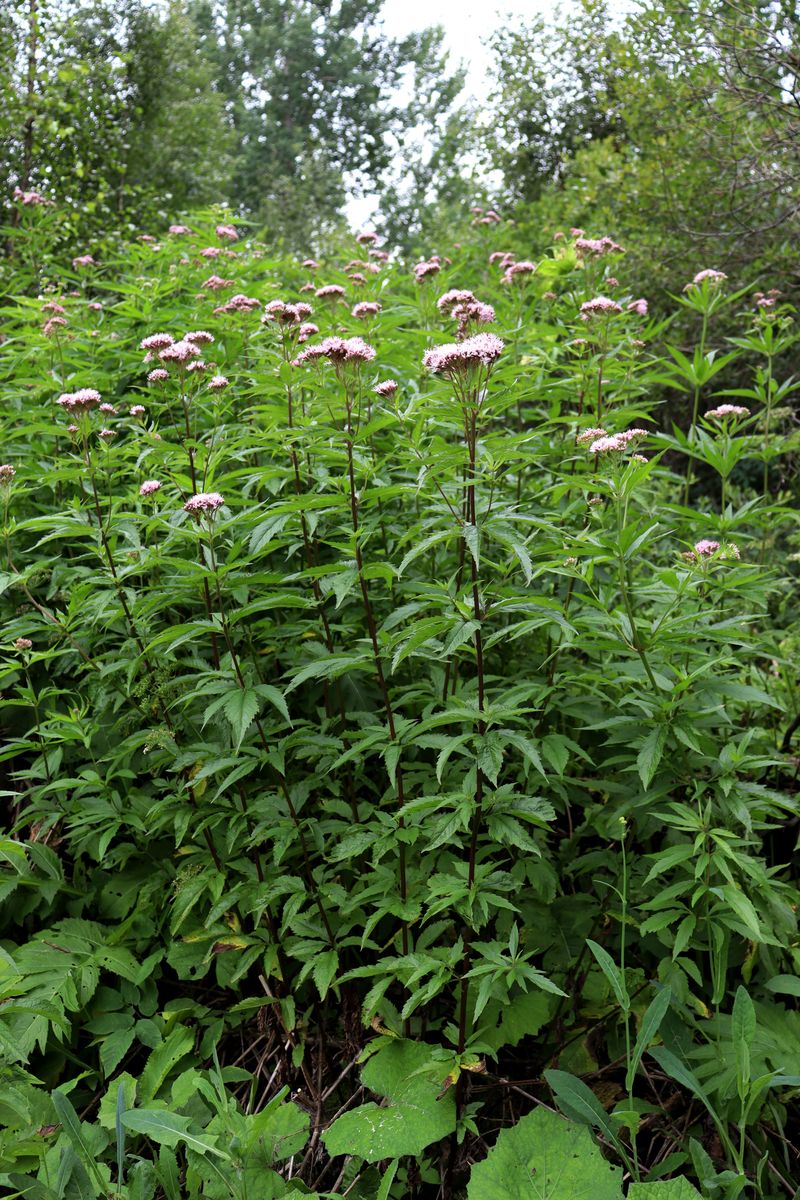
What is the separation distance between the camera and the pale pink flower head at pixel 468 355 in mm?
1871

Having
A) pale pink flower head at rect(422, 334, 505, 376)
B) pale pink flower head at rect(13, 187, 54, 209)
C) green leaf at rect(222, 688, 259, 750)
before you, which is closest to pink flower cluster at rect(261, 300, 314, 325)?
pale pink flower head at rect(422, 334, 505, 376)

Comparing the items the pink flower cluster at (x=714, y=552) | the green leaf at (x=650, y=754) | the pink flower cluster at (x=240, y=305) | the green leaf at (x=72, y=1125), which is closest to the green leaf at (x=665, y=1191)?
the green leaf at (x=650, y=754)

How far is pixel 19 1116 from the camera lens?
1.74 m

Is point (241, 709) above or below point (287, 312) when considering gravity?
below

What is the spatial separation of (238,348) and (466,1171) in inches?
115

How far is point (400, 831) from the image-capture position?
2.11m

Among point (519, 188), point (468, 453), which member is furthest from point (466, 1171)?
point (519, 188)

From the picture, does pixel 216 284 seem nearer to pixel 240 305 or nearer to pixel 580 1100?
pixel 240 305

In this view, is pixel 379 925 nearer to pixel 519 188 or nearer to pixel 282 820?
pixel 282 820

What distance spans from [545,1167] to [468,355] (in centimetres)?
174

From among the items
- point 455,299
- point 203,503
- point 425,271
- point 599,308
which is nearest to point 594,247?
point 599,308

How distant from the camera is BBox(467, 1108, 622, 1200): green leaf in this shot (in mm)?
1761

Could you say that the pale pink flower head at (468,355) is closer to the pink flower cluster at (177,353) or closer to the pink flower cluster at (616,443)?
the pink flower cluster at (616,443)

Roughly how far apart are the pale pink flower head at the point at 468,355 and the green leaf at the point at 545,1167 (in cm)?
165
